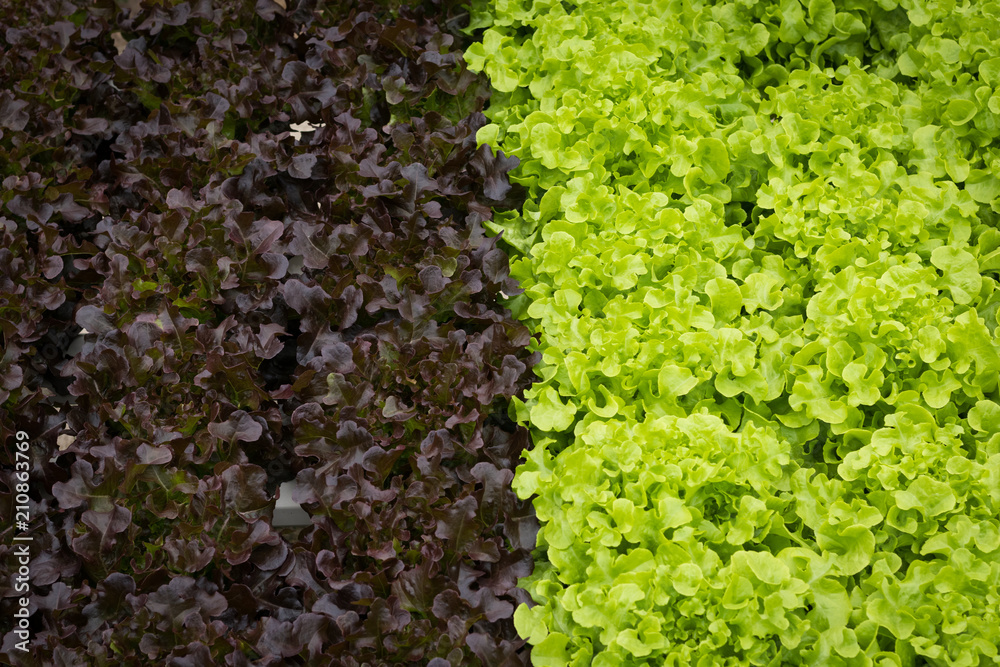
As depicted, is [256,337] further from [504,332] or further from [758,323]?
[758,323]

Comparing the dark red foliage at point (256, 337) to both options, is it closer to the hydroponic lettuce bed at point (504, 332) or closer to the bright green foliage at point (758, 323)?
the hydroponic lettuce bed at point (504, 332)

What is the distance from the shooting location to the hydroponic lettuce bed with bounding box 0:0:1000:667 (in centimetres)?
160

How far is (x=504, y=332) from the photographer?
6.48ft

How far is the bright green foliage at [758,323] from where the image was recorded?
1.56 meters

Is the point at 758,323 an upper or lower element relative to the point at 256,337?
upper

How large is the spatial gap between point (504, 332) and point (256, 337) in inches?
25.0

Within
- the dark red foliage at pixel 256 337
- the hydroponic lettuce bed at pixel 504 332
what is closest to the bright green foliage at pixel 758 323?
the hydroponic lettuce bed at pixel 504 332

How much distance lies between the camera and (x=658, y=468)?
170 cm

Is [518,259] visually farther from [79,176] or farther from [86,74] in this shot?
[86,74]

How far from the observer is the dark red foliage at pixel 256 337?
1.65m

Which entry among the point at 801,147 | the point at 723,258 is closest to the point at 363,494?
the point at 723,258

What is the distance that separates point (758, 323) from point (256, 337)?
4.18 feet

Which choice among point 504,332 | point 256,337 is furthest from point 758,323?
point 256,337

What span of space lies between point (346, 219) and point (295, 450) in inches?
29.3
